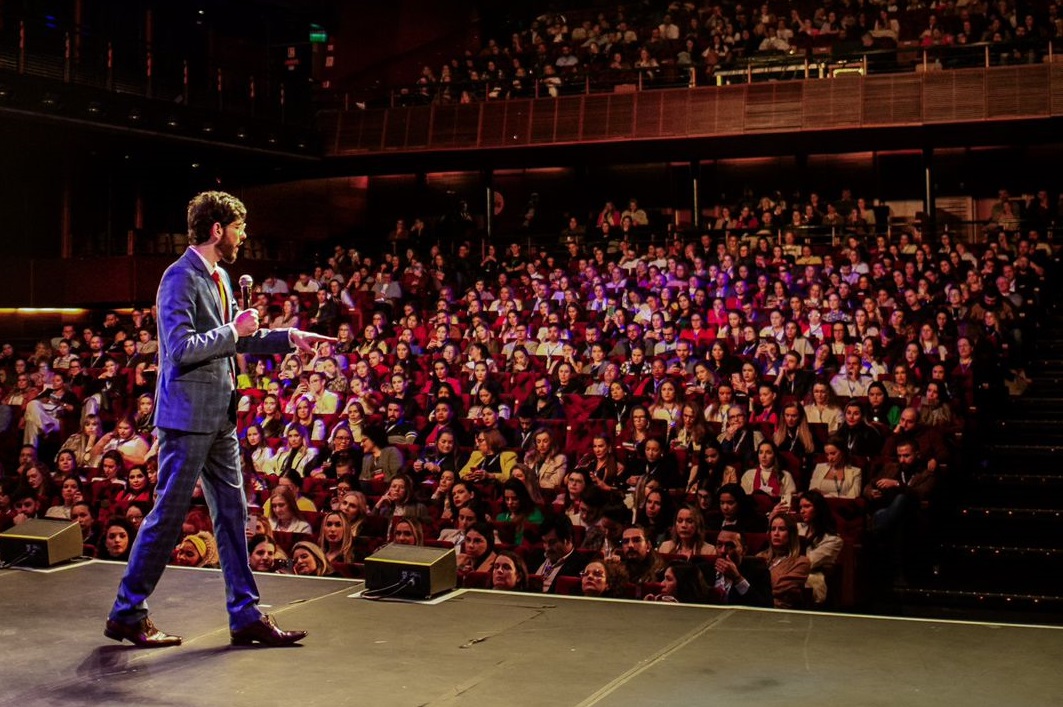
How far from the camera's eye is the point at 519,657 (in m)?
2.65

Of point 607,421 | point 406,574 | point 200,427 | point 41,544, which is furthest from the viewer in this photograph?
point 607,421

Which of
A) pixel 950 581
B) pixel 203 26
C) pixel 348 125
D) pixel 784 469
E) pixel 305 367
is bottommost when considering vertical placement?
pixel 950 581

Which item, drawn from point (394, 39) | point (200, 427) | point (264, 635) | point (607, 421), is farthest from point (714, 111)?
point (264, 635)

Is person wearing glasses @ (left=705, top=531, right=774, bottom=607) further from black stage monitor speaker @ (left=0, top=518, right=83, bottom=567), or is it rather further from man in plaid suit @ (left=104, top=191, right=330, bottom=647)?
black stage monitor speaker @ (left=0, top=518, right=83, bottom=567)

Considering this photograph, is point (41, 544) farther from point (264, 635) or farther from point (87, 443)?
point (87, 443)

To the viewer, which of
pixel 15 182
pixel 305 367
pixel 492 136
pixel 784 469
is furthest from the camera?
pixel 492 136

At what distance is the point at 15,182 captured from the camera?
40.9 feet

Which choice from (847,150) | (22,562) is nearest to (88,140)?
(847,150)

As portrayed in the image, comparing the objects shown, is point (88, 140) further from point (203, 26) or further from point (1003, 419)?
point (1003, 419)

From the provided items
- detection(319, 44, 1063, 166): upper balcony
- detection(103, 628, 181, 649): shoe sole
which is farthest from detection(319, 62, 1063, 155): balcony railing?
detection(103, 628, 181, 649): shoe sole

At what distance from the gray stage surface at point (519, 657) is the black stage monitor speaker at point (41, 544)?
38 cm

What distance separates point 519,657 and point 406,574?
75 centimetres

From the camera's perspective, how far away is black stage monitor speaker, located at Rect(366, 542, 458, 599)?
3293mm

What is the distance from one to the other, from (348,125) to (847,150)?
6.30m
